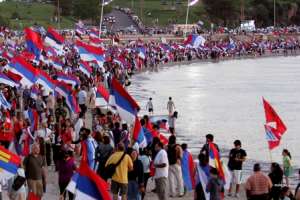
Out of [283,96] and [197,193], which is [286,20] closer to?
[283,96]

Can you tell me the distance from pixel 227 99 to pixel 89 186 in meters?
33.7

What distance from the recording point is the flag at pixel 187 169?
1742cm

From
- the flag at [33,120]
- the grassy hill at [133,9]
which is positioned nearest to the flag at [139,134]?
the flag at [33,120]

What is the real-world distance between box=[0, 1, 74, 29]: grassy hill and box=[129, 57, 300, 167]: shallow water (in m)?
38.5

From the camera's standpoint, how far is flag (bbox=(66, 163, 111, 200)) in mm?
11859

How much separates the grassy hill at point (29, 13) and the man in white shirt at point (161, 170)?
89.9 metres

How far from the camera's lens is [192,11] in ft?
516

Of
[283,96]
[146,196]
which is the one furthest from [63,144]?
[283,96]

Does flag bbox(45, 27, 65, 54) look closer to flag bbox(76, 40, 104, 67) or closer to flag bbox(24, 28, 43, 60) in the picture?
flag bbox(24, 28, 43, 60)

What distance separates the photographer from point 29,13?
130 meters

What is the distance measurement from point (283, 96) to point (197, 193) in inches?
1296

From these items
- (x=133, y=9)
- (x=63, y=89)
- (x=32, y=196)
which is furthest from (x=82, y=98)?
(x=133, y=9)

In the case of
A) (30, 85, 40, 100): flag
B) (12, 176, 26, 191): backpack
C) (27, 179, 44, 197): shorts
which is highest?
(12, 176, 26, 191): backpack

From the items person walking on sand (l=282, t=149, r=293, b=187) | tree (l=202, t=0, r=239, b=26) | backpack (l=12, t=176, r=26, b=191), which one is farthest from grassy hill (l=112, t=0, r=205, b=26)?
backpack (l=12, t=176, r=26, b=191)
